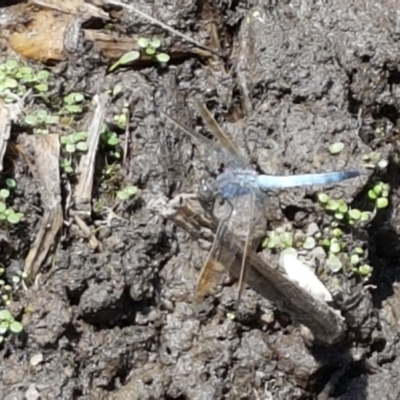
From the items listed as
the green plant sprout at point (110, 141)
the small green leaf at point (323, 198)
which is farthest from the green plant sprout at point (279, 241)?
the green plant sprout at point (110, 141)

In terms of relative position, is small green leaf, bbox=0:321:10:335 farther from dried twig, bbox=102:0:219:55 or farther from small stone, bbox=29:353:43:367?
dried twig, bbox=102:0:219:55

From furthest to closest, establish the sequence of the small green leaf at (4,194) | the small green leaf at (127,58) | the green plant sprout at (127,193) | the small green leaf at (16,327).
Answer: the small green leaf at (127,58)
the green plant sprout at (127,193)
the small green leaf at (4,194)
the small green leaf at (16,327)

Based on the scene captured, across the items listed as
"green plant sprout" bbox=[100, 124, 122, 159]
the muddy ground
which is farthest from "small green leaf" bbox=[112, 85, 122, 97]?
"green plant sprout" bbox=[100, 124, 122, 159]

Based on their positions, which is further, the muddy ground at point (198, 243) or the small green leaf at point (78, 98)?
A: the small green leaf at point (78, 98)

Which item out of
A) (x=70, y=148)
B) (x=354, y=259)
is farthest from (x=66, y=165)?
(x=354, y=259)

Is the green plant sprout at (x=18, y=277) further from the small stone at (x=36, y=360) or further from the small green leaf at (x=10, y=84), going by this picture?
the small green leaf at (x=10, y=84)

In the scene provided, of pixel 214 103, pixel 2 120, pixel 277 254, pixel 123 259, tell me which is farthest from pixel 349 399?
pixel 2 120
